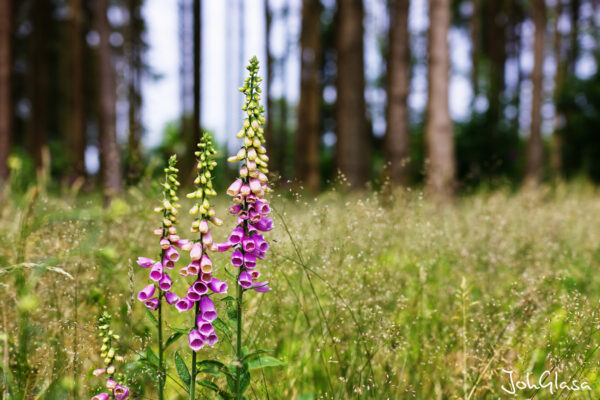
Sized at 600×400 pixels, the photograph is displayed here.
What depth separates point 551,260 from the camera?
2828 millimetres

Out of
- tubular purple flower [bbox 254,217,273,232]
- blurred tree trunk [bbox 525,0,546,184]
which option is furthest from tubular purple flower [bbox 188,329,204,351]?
blurred tree trunk [bbox 525,0,546,184]

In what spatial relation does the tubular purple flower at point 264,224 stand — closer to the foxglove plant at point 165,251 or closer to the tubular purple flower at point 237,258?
the tubular purple flower at point 237,258

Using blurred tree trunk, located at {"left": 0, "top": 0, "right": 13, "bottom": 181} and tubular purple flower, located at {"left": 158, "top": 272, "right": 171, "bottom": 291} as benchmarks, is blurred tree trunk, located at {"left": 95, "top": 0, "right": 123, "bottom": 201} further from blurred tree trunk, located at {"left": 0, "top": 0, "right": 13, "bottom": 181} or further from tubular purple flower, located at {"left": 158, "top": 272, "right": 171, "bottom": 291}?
tubular purple flower, located at {"left": 158, "top": 272, "right": 171, "bottom": 291}

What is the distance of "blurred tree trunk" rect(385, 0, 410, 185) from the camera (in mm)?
8375

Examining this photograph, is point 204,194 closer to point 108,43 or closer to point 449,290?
point 449,290

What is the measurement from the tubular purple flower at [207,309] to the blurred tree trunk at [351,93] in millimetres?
8810

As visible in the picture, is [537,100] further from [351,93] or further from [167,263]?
[167,263]

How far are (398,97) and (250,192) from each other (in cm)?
794

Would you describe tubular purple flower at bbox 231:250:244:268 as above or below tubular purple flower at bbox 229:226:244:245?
below

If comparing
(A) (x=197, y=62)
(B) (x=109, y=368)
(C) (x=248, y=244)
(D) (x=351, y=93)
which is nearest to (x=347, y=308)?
(C) (x=248, y=244)

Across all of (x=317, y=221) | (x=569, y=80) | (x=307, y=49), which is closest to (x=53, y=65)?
(x=307, y=49)

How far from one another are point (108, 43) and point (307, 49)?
605 cm

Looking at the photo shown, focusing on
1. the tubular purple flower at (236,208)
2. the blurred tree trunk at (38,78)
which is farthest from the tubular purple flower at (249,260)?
the blurred tree trunk at (38,78)

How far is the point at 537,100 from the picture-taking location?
476 inches
